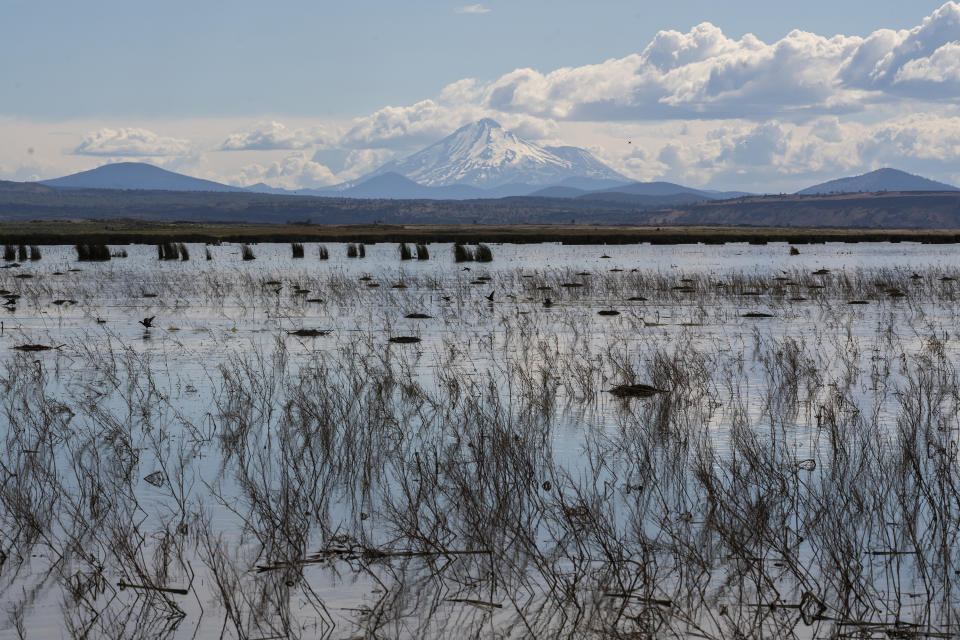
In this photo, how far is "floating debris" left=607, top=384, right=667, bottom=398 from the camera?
432 inches

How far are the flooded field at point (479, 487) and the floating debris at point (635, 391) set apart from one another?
3cm

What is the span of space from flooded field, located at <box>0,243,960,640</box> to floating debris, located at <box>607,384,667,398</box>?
0.03m

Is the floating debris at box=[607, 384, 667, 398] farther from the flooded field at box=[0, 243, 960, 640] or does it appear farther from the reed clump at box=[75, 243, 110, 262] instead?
the reed clump at box=[75, 243, 110, 262]

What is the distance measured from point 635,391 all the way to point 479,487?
4.54 m

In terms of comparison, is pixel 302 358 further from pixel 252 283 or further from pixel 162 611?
pixel 252 283

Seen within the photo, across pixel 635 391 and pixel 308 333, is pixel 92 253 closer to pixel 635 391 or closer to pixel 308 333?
pixel 308 333

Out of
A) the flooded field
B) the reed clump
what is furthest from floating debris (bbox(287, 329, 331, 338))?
the reed clump

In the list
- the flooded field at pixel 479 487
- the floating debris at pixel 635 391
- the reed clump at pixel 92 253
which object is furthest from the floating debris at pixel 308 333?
the reed clump at pixel 92 253

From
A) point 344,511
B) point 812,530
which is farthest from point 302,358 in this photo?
point 812,530

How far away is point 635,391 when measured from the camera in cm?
1107

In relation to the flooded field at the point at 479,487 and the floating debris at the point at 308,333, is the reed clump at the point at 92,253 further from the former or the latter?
the floating debris at the point at 308,333

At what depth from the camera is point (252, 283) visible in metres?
27.9

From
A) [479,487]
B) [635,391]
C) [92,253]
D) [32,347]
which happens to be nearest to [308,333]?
[32,347]

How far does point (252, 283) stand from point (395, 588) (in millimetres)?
23535
